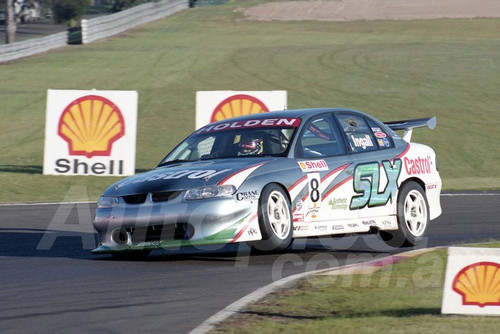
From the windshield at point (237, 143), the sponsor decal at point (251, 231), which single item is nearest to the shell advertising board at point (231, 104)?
the windshield at point (237, 143)

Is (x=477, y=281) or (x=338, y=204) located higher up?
(x=477, y=281)

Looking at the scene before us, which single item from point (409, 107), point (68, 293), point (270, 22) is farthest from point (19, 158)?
point (270, 22)

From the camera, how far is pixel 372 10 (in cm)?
6047

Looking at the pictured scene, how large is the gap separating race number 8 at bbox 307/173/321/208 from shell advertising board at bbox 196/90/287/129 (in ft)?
31.6

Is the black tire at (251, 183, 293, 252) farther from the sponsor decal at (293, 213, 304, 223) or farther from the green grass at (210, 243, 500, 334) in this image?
the green grass at (210, 243, 500, 334)

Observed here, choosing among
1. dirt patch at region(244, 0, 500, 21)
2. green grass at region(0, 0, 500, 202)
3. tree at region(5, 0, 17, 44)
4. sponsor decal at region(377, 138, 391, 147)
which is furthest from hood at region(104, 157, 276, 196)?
dirt patch at region(244, 0, 500, 21)

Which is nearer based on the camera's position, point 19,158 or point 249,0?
point 19,158

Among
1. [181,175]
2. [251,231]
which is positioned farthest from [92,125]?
[251,231]

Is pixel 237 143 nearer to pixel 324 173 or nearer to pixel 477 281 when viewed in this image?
pixel 324 173

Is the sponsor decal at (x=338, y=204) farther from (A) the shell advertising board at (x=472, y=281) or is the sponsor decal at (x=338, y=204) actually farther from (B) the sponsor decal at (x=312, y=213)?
(A) the shell advertising board at (x=472, y=281)

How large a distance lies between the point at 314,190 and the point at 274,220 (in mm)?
669

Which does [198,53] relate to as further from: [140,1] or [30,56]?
[140,1]

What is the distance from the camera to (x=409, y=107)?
106ft

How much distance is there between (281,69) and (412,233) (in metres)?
29.1
